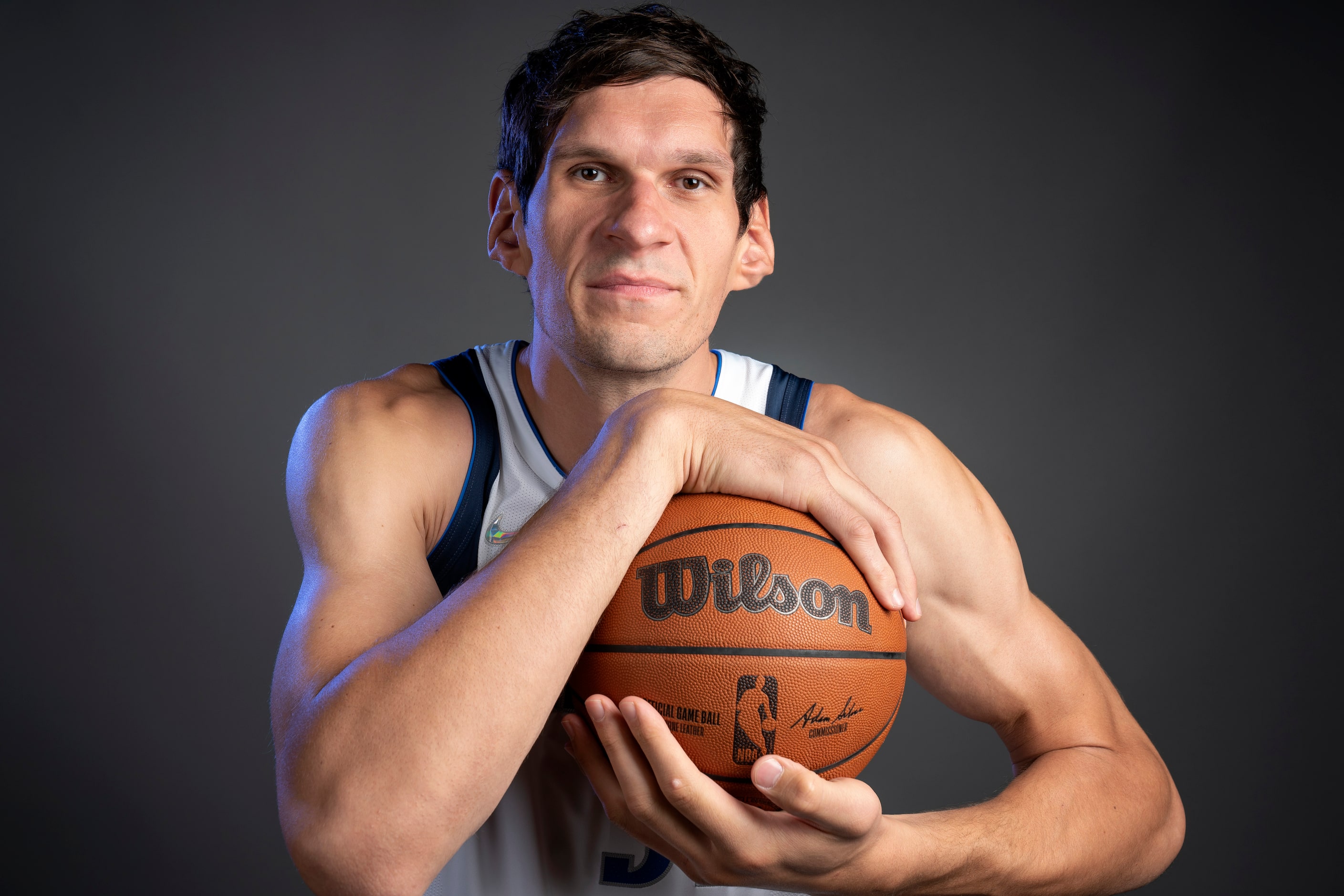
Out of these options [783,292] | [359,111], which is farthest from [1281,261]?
[359,111]

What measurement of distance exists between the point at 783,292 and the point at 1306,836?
9.18ft

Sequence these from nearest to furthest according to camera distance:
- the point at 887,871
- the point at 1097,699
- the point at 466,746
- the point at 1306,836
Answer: the point at 466,746 → the point at 887,871 → the point at 1097,699 → the point at 1306,836

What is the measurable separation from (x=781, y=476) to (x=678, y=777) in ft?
1.60

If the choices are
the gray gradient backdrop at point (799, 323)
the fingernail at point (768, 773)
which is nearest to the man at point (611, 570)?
the fingernail at point (768, 773)

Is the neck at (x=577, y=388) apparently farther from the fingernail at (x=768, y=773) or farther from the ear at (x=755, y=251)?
the fingernail at (x=768, y=773)

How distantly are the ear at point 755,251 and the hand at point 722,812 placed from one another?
1345mm

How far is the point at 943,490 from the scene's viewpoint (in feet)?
7.36

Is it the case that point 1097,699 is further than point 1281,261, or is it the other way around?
point 1281,261

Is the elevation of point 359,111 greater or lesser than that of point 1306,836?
greater

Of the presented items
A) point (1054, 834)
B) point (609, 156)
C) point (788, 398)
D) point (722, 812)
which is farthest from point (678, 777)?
point (609, 156)

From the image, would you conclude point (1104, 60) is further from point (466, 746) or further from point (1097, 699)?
point (466, 746)

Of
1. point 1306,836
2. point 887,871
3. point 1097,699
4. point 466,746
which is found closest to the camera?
point 466,746

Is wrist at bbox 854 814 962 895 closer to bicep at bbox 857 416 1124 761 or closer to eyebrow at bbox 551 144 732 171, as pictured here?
bicep at bbox 857 416 1124 761
